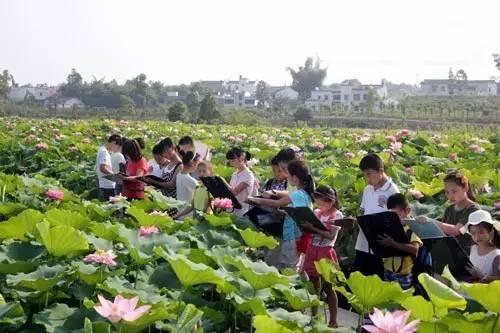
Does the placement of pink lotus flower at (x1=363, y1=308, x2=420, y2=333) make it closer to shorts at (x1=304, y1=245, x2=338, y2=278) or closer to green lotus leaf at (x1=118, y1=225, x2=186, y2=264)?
green lotus leaf at (x1=118, y1=225, x2=186, y2=264)

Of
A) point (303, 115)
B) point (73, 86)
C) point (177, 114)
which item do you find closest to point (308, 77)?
point (73, 86)

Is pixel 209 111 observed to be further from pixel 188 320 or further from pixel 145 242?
pixel 188 320

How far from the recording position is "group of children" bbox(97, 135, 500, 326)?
3.73 metres

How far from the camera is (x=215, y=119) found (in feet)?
103

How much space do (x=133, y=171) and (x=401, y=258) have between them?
10.1ft

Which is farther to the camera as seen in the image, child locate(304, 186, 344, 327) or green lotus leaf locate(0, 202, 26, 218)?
child locate(304, 186, 344, 327)

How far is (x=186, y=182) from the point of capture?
213 inches

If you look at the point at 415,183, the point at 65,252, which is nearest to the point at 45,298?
the point at 65,252

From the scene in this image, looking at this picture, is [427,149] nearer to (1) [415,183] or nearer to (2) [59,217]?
(1) [415,183]

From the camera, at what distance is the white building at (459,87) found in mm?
79062

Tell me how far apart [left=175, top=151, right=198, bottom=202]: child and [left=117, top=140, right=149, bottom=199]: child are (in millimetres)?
718

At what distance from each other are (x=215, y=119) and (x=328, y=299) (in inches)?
1084

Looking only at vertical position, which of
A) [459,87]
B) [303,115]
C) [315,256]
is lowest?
[303,115]

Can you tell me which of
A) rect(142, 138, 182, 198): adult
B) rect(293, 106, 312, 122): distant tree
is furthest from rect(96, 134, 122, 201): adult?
rect(293, 106, 312, 122): distant tree
